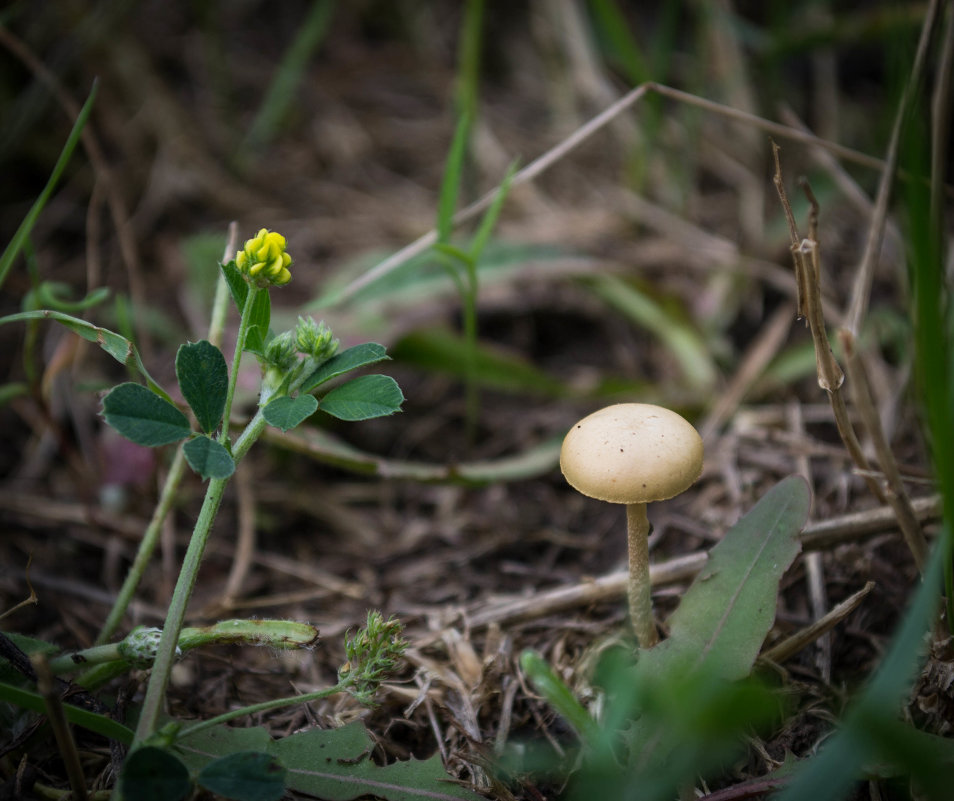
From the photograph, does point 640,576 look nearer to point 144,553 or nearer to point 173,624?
point 173,624

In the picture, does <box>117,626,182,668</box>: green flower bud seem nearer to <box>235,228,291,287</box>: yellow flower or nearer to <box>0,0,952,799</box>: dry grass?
<box>0,0,952,799</box>: dry grass

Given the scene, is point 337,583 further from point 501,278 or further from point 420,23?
point 420,23

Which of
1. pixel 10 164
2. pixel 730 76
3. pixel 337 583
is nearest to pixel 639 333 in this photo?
pixel 730 76

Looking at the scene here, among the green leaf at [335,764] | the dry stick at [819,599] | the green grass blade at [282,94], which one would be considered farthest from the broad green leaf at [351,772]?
the green grass blade at [282,94]

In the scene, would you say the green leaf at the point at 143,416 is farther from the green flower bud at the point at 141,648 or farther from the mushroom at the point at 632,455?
the mushroom at the point at 632,455

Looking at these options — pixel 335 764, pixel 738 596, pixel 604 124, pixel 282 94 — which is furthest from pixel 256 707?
pixel 282 94

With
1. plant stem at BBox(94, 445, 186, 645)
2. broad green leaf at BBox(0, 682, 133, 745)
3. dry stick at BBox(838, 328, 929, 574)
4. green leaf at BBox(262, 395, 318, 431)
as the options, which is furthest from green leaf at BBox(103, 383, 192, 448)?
dry stick at BBox(838, 328, 929, 574)
